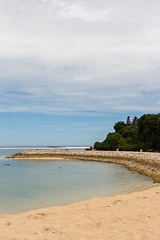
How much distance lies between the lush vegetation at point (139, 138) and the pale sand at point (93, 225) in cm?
4262

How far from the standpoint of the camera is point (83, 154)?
48750 millimetres

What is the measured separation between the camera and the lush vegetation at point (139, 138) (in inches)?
1963

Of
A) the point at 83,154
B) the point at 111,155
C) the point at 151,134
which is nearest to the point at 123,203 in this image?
the point at 111,155

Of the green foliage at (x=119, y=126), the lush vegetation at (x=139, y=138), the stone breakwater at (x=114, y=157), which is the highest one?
the green foliage at (x=119, y=126)

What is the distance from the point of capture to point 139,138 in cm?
5525

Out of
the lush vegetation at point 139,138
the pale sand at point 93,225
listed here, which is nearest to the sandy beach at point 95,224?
the pale sand at point 93,225

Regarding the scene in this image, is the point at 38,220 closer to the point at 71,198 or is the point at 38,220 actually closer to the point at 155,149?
the point at 71,198

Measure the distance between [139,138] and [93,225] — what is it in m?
51.0

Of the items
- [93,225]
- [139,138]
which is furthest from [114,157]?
[93,225]

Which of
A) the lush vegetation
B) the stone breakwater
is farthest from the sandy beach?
the lush vegetation

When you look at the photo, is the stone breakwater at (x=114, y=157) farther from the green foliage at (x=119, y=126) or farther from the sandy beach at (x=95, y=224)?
the green foliage at (x=119, y=126)

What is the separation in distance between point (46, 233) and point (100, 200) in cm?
532

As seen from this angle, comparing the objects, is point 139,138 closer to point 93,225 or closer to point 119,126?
point 119,126

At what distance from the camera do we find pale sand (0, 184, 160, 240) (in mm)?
5668
